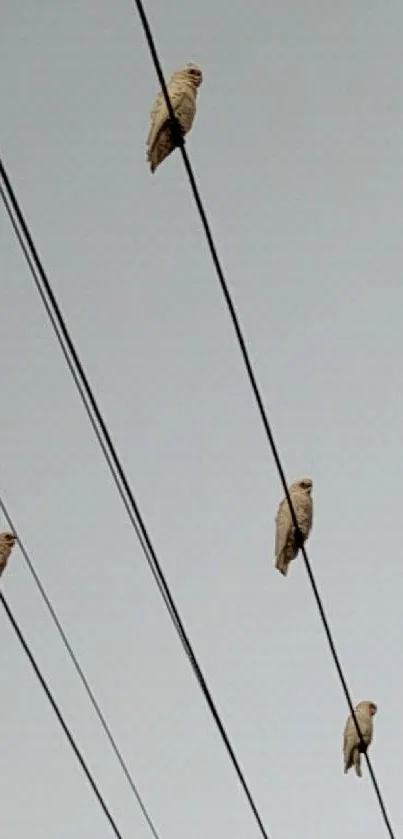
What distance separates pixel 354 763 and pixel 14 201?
4507 mm

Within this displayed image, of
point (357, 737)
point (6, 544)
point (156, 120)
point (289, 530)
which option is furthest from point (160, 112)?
point (357, 737)

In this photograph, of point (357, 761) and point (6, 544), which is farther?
point (357, 761)

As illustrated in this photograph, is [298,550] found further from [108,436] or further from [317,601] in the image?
[108,436]

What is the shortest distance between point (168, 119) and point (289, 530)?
2527mm

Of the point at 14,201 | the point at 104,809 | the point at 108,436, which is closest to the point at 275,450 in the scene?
the point at 108,436

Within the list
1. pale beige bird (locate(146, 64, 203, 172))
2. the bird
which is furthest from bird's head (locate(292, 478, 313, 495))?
pale beige bird (locate(146, 64, 203, 172))

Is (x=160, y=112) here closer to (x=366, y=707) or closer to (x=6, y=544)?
(x=6, y=544)

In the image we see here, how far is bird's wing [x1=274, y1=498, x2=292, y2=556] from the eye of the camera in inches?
269

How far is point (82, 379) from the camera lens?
211 inches

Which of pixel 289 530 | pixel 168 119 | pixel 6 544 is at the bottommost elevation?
pixel 289 530

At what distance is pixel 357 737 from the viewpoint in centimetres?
784

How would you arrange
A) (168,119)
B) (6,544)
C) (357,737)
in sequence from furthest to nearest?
(357,737), (6,544), (168,119)

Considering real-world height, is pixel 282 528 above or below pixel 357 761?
above

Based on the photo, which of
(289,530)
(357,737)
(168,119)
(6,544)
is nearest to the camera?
(168,119)
